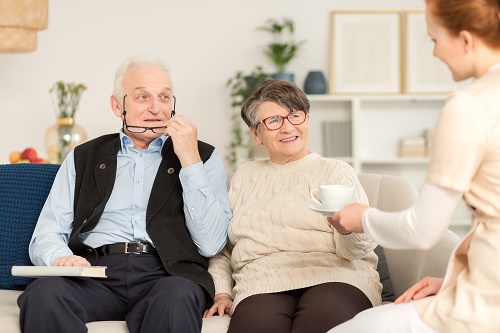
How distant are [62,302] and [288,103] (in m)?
1.01

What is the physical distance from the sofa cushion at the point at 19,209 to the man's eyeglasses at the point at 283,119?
86 centimetres

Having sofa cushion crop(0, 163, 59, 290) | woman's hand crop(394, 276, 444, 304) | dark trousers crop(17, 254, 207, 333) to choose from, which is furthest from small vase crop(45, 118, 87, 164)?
woman's hand crop(394, 276, 444, 304)

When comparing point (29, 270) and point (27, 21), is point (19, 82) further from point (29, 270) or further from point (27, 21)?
point (29, 270)

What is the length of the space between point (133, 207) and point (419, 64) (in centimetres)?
354

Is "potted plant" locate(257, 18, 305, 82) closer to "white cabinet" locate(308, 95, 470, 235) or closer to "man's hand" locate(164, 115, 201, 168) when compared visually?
"white cabinet" locate(308, 95, 470, 235)

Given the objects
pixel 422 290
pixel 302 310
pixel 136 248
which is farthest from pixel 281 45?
pixel 422 290

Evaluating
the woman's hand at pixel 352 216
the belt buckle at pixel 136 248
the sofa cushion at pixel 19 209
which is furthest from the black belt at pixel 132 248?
the woman's hand at pixel 352 216

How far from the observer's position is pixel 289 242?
261 centimetres

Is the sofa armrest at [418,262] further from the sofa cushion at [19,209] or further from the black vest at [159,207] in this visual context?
the sofa cushion at [19,209]

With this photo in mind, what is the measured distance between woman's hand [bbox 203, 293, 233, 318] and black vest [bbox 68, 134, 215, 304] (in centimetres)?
4

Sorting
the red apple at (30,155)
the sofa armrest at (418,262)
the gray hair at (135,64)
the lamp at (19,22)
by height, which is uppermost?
the lamp at (19,22)

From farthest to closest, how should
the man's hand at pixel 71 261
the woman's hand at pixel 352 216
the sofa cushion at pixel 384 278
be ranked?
the sofa cushion at pixel 384 278, the man's hand at pixel 71 261, the woman's hand at pixel 352 216

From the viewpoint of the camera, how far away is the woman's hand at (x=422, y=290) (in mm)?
1932

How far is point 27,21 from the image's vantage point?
4082 mm
